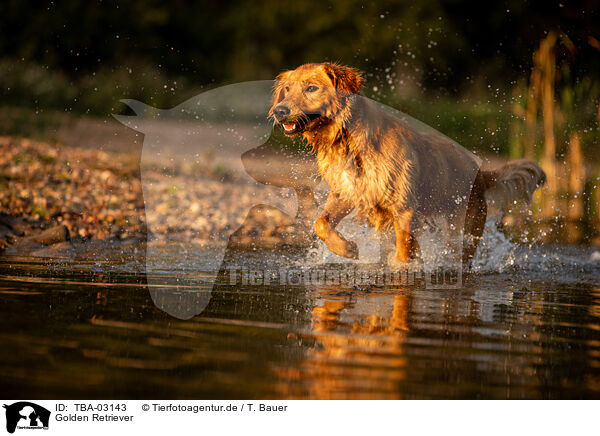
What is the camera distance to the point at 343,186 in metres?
6.70

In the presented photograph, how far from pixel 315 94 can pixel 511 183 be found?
255cm

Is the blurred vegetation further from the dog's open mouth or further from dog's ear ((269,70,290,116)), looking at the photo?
the dog's open mouth

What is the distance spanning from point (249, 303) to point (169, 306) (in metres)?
0.55

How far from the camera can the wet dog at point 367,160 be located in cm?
626

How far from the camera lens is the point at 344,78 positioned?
6301 mm

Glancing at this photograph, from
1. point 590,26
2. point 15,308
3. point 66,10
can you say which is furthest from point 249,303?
point 66,10

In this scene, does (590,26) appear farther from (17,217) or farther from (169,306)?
(169,306)

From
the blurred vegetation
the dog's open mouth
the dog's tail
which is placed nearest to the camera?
the dog's open mouth

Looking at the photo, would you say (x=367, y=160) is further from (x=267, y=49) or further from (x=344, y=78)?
(x=267, y=49)

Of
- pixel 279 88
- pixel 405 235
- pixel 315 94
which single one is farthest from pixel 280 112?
pixel 405 235

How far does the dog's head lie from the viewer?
6.21 m
